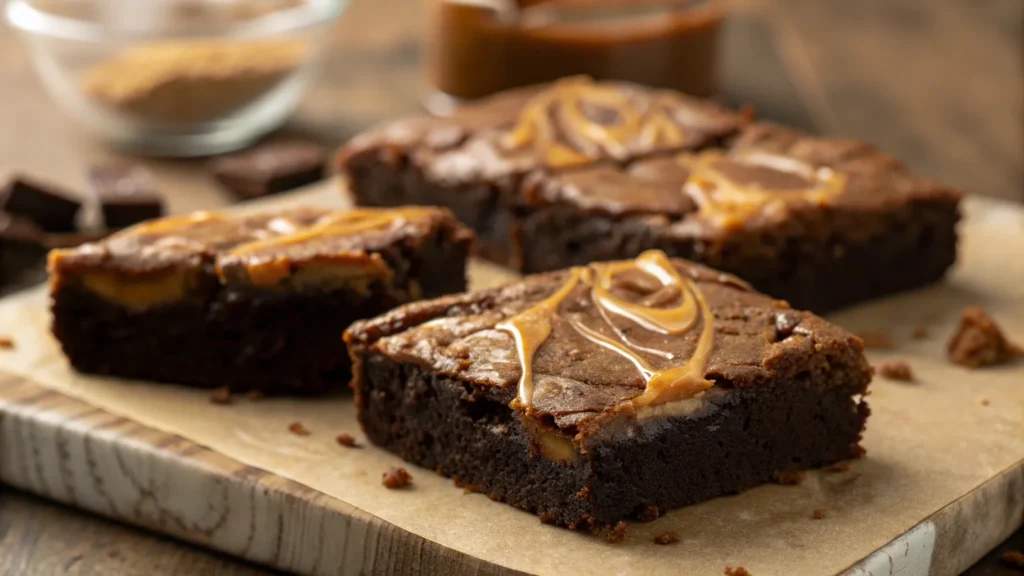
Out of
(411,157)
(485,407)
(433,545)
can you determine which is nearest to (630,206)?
(411,157)

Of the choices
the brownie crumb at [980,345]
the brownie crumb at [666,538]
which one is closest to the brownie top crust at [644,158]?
the brownie crumb at [980,345]

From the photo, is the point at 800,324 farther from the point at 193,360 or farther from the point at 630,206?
the point at 193,360

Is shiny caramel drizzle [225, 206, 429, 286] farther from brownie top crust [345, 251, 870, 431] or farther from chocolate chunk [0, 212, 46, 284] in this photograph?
chocolate chunk [0, 212, 46, 284]

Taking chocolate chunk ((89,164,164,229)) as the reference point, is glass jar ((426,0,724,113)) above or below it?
above

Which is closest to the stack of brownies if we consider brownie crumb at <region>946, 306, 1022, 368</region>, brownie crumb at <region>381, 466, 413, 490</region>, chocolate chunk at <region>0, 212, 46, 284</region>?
brownie crumb at <region>381, 466, 413, 490</region>

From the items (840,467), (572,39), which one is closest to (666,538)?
(840,467)

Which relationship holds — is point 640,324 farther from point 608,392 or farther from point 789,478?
point 789,478
